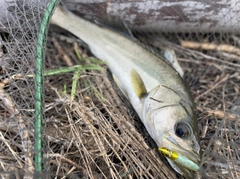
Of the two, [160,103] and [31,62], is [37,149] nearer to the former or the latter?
[31,62]

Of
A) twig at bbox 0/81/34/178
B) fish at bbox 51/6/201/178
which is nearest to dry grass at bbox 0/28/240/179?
twig at bbox 0/81/34/178

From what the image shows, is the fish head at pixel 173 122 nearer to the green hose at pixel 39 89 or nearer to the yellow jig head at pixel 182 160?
the yellow jig head at pixel 182 160

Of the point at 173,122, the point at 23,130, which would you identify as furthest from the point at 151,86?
the point at 23,130

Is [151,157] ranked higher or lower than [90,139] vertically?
lower

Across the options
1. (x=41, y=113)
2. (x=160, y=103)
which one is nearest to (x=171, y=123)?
(x=160, y=103)

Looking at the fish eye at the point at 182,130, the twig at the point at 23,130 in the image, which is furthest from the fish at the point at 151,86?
the twig at the point at 23,130

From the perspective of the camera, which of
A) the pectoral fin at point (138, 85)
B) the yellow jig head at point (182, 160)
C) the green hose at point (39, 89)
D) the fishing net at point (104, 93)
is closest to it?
the green hose at point (39, 89)

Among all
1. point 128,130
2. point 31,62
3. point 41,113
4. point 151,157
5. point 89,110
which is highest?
point 31,62
